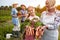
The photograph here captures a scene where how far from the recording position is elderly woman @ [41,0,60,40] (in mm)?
1772

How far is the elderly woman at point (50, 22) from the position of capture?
5.82ft

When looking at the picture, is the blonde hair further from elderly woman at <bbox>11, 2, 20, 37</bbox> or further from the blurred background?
elderly woman at <bbox>11, 2, 20, 37</bbox>

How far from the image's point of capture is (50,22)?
70.1 inches

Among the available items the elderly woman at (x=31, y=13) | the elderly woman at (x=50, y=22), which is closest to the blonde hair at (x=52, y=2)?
the elderly woman at (x=50, y=22)

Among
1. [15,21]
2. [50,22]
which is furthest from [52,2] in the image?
[15,21]

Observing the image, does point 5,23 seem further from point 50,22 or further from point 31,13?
point 50,22

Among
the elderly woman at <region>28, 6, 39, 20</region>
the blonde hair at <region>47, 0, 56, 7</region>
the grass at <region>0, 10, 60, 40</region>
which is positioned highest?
the blonde hair at <region>47, 0, 56, 7</region>

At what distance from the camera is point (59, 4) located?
180 cm

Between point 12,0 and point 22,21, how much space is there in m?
0.22

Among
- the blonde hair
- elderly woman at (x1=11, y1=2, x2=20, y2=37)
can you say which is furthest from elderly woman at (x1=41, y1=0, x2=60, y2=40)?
elderly woman at (x1=11, y1=2, x2=20, y2=37)

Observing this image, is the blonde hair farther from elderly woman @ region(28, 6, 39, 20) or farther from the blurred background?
elderly woman @ region(28, 6, 39, 20)

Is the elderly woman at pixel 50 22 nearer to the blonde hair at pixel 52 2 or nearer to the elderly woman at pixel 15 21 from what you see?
the blonde hair at pixel 52 2

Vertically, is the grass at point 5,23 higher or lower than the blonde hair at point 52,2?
lower

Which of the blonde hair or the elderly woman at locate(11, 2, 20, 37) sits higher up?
the blonde hair
